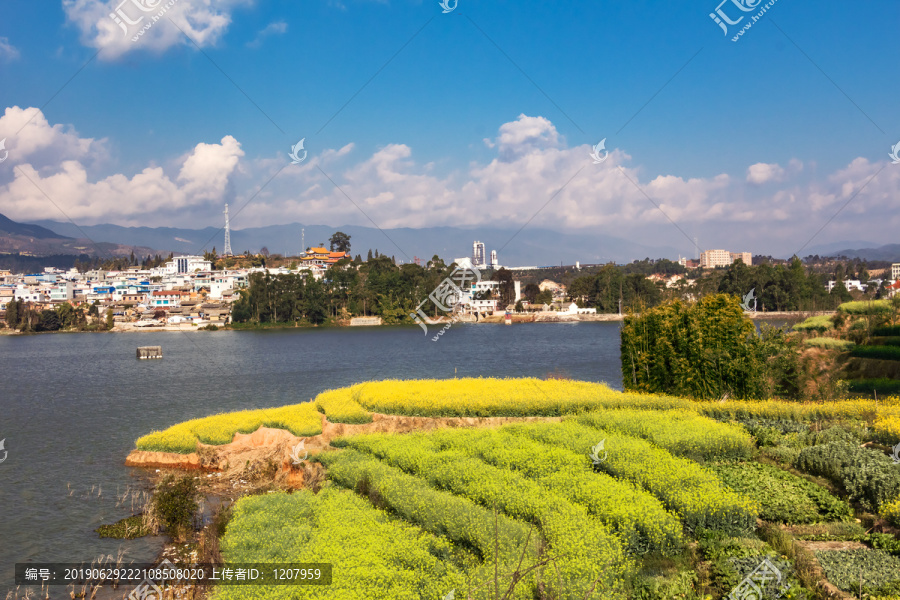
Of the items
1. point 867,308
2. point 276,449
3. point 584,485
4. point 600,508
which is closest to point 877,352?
point 867,308

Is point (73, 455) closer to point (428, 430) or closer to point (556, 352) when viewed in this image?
point (428, 430)

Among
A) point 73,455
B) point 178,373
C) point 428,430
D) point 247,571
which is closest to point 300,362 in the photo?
point 178,373

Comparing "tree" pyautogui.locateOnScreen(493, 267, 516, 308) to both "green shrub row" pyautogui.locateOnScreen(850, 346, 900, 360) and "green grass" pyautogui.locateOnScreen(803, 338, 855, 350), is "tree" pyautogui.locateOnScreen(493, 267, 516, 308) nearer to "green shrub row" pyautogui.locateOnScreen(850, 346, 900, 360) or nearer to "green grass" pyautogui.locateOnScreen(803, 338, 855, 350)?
"green grass" pyautogui.locateOnScreen(803, 338, 855, 350)

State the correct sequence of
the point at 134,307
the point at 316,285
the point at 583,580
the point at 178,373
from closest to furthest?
1. the point at 583,580
2. the point at 178,373
3. the point at 316,285
4. the point at 134,307

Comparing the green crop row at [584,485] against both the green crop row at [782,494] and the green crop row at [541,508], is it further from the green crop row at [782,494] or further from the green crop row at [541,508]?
the green crop row at [782,494]

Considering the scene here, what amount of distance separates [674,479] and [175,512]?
9881 millimetres

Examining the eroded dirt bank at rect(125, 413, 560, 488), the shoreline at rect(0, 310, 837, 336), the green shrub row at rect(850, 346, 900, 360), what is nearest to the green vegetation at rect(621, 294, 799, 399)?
the eroded dirt bank at rect(125, 413, 560, 488)

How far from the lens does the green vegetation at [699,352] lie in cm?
1575

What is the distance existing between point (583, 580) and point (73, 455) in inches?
716

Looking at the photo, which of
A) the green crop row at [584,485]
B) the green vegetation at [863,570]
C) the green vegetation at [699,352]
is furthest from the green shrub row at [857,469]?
the green vegetation at [699,352]

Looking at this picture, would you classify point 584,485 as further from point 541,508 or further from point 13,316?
point 13,316

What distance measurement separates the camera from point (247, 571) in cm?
736

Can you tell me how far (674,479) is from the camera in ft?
29.3

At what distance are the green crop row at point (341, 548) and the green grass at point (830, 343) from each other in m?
21.3
